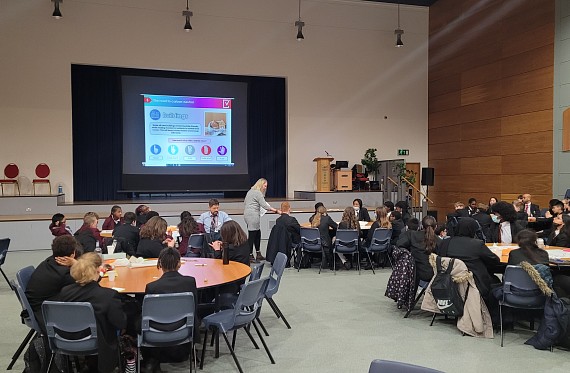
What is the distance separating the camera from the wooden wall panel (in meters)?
12.1

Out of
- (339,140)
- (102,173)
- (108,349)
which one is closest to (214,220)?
(108,349)

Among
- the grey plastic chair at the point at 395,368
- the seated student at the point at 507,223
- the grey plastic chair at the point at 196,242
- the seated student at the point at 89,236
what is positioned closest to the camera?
the grey plastic chair at the point at 395,368

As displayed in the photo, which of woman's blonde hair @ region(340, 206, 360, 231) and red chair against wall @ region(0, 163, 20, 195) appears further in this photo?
red chair against wall @ region(0, 163, 20, 195)

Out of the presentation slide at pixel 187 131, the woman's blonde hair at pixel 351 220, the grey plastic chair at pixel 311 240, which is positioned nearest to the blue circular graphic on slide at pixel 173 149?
the presentation slide at pixel 187 131

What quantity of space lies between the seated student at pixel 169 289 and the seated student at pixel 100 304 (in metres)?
0.30

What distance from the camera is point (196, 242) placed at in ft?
22.9

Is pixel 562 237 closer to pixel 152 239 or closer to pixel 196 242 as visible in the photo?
pixel 196 242

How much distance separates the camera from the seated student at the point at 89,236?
5.95 meters

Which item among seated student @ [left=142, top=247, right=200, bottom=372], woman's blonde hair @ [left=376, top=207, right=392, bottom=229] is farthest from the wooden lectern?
seated student @ [left=142, top=247, right=200, bottom=372]

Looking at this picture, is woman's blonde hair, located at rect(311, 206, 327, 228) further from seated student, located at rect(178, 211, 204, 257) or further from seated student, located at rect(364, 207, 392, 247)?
seated student, located at rect(178, 211, 204, 257)

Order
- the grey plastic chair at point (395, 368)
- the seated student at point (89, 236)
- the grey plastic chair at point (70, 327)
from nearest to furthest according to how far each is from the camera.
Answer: the grey plastic chair at point (395, 368) → the grey plastic chair at point (70, 327) → the seated student at point (89, 236)

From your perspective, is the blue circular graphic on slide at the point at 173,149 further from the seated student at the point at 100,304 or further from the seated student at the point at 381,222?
the seated student at the point at 100,304

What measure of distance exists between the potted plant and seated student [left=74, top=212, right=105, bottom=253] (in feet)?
32.0

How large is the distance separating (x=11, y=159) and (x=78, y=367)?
1040 cm
